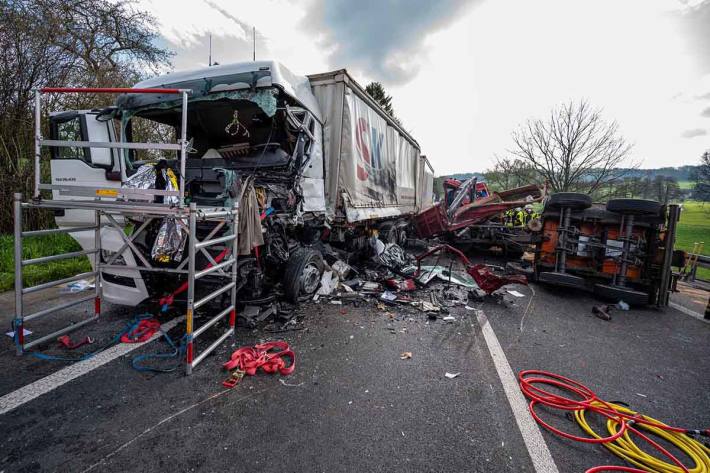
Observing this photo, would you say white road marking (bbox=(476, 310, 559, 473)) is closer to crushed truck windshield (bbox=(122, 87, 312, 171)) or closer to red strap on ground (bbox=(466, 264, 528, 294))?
red strap on ground (bbox=(466, 264, 528, 294))

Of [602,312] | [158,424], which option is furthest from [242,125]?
[602,312]

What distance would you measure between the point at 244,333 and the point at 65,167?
343cm

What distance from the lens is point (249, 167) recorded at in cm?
410

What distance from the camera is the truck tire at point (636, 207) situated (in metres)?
4.68

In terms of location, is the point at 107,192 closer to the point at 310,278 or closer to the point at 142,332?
the point at 142,332

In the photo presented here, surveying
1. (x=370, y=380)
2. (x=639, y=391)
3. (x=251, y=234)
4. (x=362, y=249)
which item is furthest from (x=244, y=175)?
(x=639, y=391)

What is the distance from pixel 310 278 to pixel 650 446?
356 cm

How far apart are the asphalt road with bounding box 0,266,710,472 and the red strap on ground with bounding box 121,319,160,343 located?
10.0 inches

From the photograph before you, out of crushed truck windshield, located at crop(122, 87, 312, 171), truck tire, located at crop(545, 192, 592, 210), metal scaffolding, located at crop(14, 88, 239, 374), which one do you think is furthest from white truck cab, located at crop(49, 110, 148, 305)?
truck tire, located at crop(545, 192, 592, 210)

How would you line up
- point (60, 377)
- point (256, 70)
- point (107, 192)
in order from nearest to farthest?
point (60, 377)
point (107, 192)
point (256, 70)

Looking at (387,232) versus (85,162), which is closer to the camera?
(85,162)

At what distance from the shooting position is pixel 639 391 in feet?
8.61

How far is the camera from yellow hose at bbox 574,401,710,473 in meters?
1.83

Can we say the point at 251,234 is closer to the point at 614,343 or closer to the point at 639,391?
the point at 639,391
